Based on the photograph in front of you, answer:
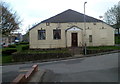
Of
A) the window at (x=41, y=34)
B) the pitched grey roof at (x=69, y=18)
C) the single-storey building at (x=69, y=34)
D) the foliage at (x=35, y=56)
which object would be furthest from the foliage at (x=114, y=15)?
the foliage at (x=35, y=56)

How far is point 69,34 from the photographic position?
31.8 metres

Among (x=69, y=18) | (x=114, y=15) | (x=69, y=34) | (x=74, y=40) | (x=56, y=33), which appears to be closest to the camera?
(x=69, y=34)

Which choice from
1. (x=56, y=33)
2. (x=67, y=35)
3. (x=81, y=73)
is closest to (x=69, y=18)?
(x=67, y=35)

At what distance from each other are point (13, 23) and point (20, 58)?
18.5 metres

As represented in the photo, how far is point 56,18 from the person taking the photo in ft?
111

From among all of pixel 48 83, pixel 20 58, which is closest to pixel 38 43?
pixel 20 58

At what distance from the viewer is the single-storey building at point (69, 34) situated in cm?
3194

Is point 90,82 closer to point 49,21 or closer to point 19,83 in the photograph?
point 19,83

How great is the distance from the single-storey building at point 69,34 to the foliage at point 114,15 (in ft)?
72.4

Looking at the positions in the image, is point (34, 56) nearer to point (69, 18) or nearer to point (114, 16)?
point (69, 18)

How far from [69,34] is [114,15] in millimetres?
26515

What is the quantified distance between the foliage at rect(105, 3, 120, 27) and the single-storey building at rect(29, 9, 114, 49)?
72.4 ft

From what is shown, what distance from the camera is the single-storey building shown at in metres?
31.9

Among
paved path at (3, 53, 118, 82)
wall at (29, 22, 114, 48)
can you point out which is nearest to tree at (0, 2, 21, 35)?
wall at (29, 22, 114, 48)
